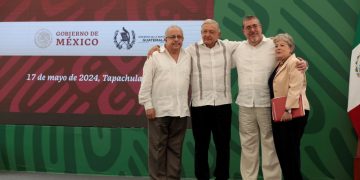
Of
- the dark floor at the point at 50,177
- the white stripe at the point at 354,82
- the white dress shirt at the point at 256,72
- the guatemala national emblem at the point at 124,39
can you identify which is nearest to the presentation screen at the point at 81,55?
the guatemala national emblem at the point at 124,39

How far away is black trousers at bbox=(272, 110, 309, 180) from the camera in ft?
11.9

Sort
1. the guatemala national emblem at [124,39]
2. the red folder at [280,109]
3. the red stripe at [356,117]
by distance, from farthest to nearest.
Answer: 1. the guatemala national emblem at [124,39]
2. the red stripe at [356,117]
3. the red folder at [280,109]

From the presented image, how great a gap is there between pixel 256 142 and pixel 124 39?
6.20 ft

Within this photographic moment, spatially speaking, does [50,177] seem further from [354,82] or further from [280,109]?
[354,82]

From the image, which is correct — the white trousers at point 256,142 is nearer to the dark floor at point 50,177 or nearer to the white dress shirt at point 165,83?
the white dress shirt at point 165,83

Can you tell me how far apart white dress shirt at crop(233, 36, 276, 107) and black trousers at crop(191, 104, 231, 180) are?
0.21 metres

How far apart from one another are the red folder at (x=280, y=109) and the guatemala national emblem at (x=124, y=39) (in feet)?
6.25

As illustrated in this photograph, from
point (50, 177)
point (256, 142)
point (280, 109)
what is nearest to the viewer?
point (280, 109)

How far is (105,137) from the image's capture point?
16.4 feet

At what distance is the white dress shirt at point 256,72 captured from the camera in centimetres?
379

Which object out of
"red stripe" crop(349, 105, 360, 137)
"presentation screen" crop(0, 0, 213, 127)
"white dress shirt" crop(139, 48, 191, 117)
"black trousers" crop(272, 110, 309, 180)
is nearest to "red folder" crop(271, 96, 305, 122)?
"black trousers" crop(272, 110, 309, 180)

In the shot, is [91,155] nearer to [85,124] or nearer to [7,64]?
[85,124]

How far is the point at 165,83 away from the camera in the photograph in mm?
3902

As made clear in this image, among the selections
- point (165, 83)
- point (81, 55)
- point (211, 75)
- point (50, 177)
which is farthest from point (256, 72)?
point (50, 177)
